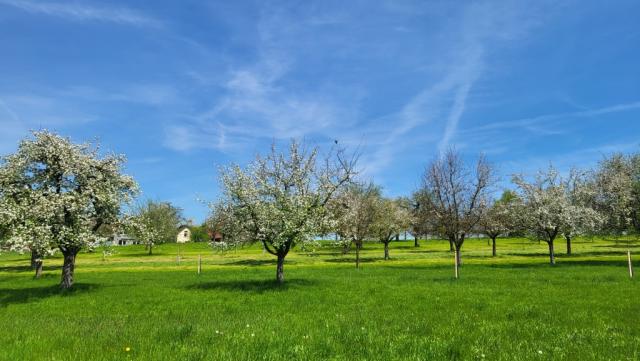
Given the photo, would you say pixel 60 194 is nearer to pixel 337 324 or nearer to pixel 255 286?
pixel 255 286

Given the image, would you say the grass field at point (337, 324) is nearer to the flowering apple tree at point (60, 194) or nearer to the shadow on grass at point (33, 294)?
the shadow on grass at point (33, 294)

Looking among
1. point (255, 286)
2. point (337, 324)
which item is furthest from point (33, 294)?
point (337, 324)

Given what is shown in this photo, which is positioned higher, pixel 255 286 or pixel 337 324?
pixel 337 324

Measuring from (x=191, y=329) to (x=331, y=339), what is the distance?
12.4ft

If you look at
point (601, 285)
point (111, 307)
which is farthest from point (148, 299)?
point (601, 285)

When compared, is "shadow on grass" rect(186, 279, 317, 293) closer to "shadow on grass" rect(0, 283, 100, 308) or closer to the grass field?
the grass field

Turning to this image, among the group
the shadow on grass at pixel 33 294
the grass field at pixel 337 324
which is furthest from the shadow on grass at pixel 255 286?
the shadow on grass at pixel 33 294

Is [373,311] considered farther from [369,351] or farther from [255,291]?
[255,291]

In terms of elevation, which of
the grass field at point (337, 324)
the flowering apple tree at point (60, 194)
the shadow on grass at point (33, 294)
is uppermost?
the flowering apple tree at point (60, 194)

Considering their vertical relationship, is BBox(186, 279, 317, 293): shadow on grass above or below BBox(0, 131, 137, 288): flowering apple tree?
below

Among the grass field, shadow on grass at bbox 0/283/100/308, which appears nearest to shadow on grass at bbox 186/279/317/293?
the grass field

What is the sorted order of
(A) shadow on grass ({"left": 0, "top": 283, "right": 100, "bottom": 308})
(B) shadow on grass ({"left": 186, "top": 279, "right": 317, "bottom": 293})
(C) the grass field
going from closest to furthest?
(C) the grass field, (A) shadow on grass ({"left": 0, "top": 283, "right": 100, "bottom": 308}), (B) shadow on grass ({"left": 186, "top": 279, "right": 317, "bottom": 293})

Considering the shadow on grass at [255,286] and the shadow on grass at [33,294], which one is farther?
the shadow on grass at [255,286]

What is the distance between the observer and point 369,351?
10.1m
